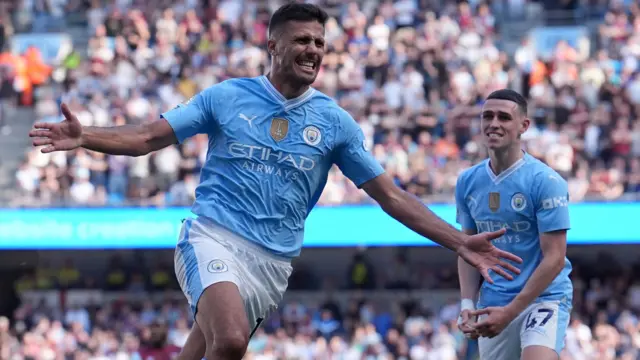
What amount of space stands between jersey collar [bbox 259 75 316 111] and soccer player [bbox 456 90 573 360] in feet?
5.20

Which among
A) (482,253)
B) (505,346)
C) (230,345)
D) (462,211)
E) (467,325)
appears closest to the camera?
(230,345)

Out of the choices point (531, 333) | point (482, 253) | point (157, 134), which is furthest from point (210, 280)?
point (531, 333)

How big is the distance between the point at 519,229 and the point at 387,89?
509 inches

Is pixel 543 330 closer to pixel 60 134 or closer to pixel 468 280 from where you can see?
pixel 468 280

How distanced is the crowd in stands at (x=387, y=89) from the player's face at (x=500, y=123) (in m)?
10.4

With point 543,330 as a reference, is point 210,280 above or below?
above

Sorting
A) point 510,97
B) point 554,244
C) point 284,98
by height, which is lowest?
point 554,244

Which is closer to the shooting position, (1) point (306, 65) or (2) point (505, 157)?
(1) point (306, 65)

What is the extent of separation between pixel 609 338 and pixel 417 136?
4.86m

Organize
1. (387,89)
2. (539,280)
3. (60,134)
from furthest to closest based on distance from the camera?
(387,89) → (539,280) → (60,134)

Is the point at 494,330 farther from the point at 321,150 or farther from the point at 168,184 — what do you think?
the point at 168,184

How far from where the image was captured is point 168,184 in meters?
20.9

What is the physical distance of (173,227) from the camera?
2058cm

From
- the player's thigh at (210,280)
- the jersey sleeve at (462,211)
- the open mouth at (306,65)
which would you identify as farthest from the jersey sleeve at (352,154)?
the jersey sleeve at (462,211)
